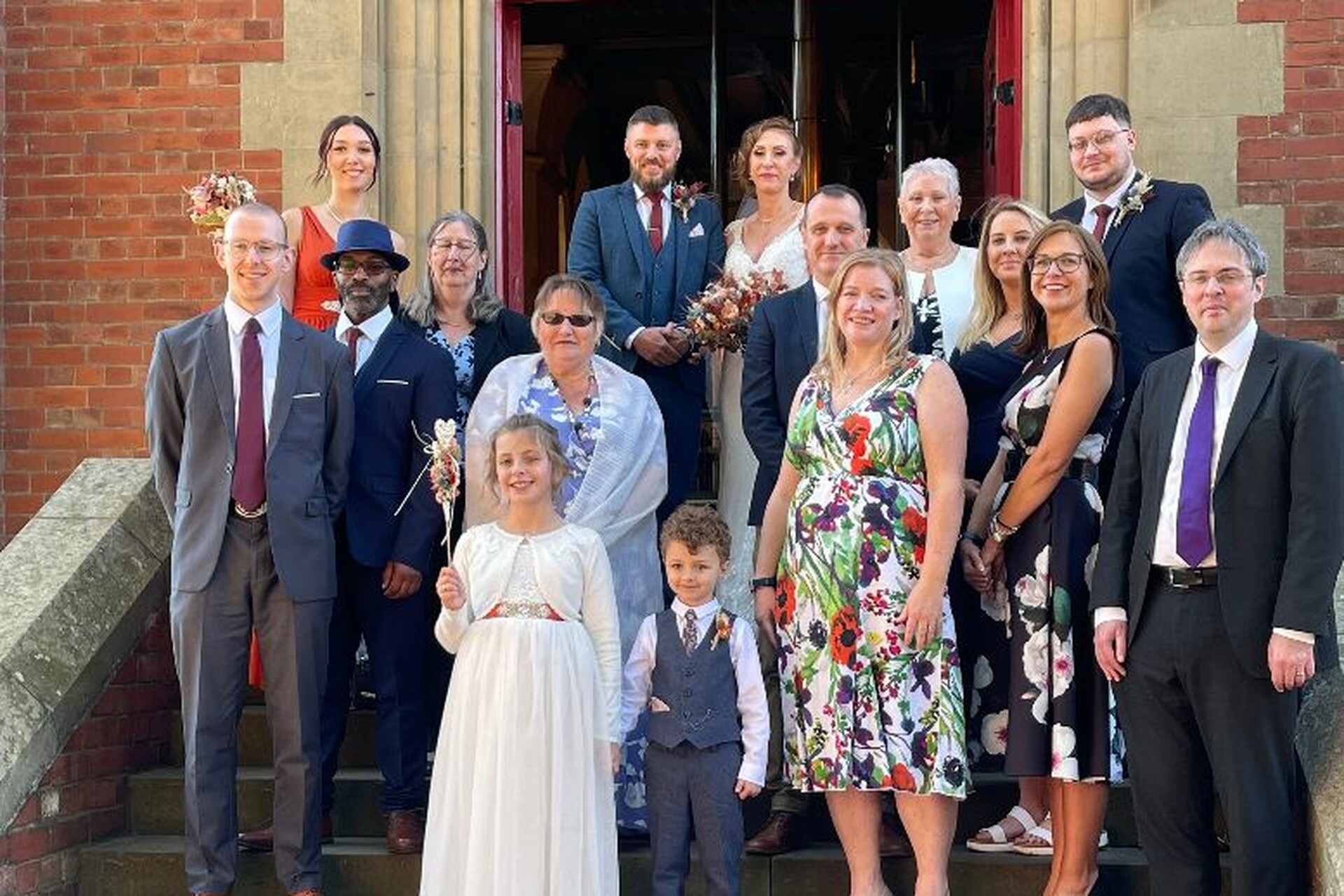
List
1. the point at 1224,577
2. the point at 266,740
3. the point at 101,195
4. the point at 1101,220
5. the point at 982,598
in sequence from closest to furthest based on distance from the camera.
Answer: the point at 1224,577 < the point at 982,598 < the point at 1101,220 < the point at 266,740 < the point at 101,195

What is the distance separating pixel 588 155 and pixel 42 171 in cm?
611

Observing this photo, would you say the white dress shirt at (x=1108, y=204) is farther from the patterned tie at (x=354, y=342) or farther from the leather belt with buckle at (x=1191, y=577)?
the patterned tie at (x=354, y=342)

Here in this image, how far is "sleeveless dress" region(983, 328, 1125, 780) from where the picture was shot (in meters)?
5.00

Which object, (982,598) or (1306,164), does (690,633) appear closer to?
(982,598)

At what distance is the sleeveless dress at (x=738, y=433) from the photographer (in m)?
6.43

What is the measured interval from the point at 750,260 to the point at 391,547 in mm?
1719

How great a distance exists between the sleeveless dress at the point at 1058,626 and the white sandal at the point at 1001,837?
424mm

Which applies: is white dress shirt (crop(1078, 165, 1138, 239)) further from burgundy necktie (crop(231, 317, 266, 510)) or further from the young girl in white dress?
burgundy necktie (crop(231, 317, 266, 510))

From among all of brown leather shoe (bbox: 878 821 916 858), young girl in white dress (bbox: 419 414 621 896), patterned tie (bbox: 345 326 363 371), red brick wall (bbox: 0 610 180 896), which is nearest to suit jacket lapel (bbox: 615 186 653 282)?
patterned tie (bbox: 345 326 363 371)

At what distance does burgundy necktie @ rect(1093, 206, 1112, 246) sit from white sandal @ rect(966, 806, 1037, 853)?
1.81 meters

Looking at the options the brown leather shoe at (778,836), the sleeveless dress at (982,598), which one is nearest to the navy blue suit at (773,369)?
the sleeveless dress at (982,598)

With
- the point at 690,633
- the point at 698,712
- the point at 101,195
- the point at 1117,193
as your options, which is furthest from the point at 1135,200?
the point at 101,195

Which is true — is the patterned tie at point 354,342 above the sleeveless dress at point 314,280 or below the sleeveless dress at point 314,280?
below

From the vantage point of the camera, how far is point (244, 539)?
5.41 meters
